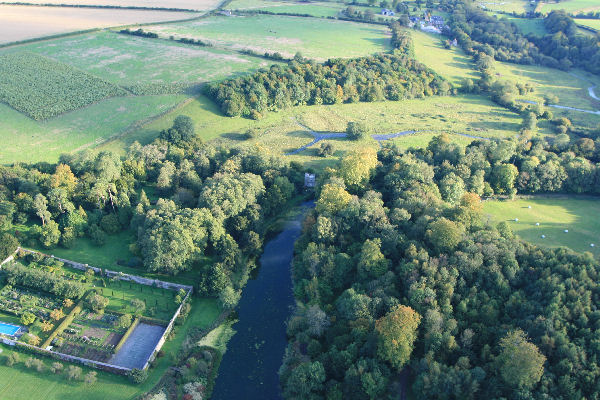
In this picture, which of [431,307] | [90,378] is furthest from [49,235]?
[431,307]

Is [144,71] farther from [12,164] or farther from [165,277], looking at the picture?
[165,277]

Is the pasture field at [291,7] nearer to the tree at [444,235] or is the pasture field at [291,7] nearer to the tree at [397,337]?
the tree at [444,235]

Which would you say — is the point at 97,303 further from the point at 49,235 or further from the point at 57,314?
the point at 49,235

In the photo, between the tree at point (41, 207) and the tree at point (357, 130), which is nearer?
the tree at point (41, 207)

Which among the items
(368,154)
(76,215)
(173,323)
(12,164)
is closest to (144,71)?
(12,164)

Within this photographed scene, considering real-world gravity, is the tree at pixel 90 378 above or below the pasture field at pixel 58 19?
below

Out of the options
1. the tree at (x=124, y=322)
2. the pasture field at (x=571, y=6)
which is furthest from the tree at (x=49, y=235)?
the pasture field at (x=571, y=6)

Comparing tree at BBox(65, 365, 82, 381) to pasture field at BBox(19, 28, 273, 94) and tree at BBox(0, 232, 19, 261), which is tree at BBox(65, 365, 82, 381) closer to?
tree at BBox(0, 232, 19, 261)

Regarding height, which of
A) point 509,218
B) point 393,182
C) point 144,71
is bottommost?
point 509,218
